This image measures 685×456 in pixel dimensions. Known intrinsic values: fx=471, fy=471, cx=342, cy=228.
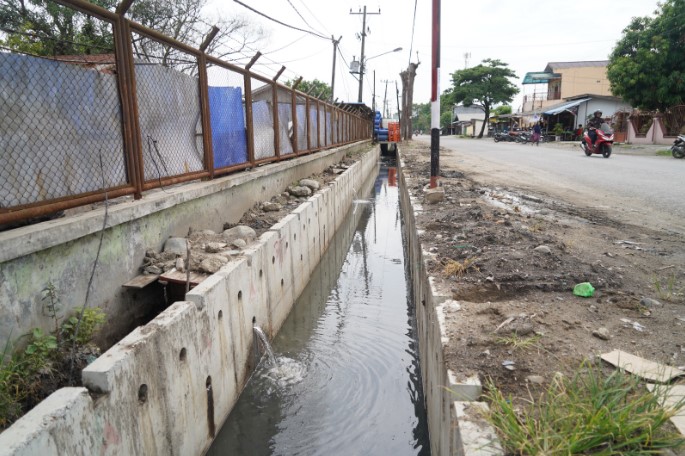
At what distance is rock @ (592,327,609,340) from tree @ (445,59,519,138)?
52.4 metres

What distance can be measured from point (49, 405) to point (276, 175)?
6.77 metres

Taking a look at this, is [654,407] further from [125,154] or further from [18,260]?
[125,154]

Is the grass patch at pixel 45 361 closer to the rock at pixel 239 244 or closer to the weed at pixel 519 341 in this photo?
the rock at pixel 239 244

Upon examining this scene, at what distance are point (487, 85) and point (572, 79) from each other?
27.3 ft

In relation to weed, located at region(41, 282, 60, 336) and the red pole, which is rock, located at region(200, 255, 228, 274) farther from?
the red pole

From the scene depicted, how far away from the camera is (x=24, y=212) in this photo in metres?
2.98

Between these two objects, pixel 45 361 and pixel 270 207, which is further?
pixel 270 207

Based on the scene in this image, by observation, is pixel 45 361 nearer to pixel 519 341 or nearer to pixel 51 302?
pixel 51 302

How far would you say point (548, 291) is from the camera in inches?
145

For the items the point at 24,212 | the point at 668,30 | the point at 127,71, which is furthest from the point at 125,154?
the point at 668,30

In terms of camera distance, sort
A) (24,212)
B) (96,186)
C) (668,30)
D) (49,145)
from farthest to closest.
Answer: (668,30)
(96,186)
(49,145)
(24,212)

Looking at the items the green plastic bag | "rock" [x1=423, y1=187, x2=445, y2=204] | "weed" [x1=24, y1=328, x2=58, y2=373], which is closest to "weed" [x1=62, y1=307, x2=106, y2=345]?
"weed" [x1=24, y1=328, x2=58, y2=373]

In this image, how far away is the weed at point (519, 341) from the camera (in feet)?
9.05

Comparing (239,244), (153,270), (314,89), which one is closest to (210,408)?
(153,270)
